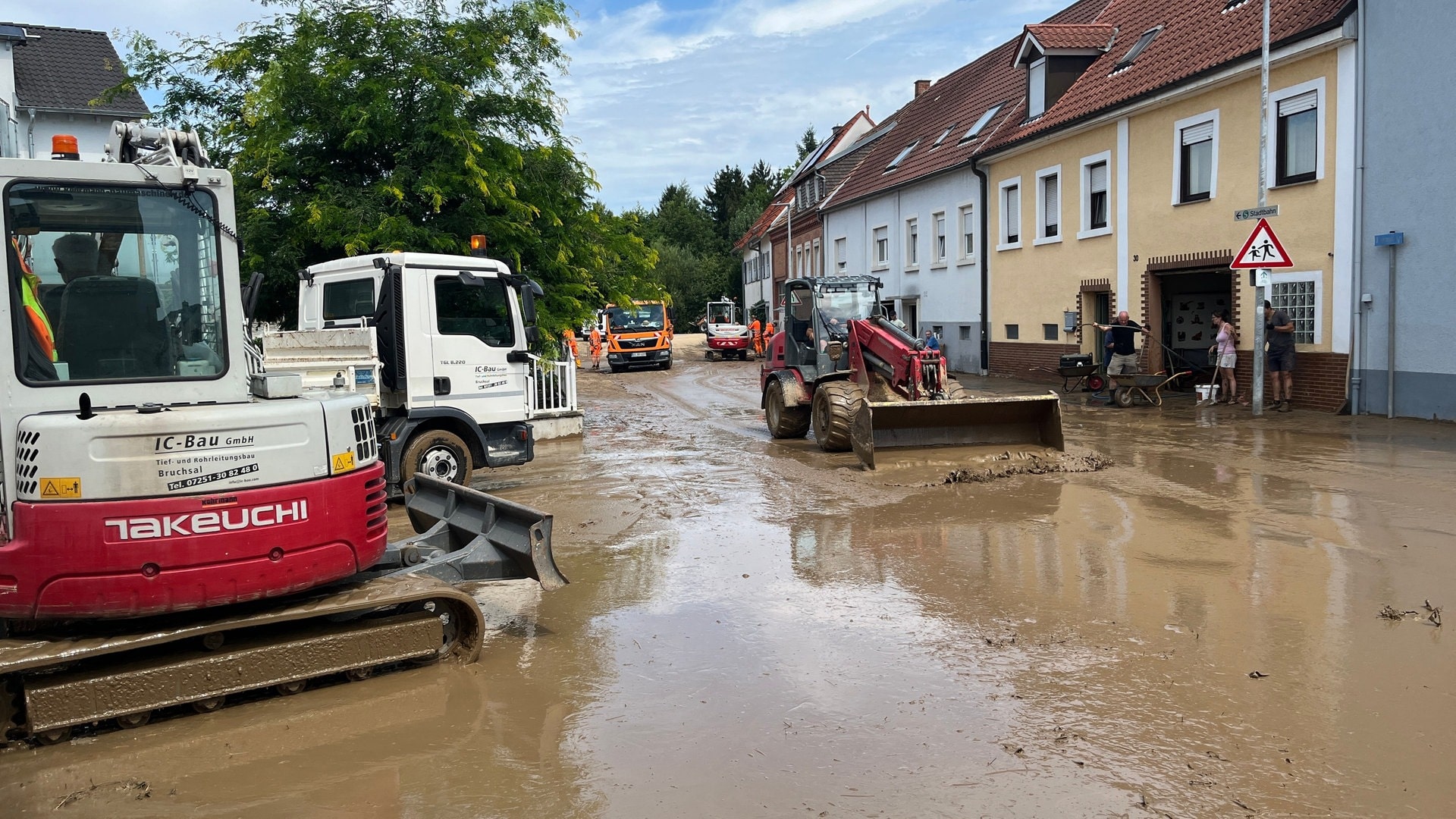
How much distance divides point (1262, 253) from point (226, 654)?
1486 centimetres

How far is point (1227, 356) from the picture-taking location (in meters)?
18.6

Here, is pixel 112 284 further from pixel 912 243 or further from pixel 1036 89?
pixel 912 243

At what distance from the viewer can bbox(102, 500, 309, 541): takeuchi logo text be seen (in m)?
5.00

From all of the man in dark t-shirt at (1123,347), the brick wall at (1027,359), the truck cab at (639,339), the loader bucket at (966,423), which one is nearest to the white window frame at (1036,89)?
the brick wall at (1027,359)

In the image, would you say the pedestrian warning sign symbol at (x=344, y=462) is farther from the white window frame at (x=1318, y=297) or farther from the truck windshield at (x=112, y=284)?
the white window frame at (x=1318, y=297)

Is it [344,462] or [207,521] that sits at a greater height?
[344,462]

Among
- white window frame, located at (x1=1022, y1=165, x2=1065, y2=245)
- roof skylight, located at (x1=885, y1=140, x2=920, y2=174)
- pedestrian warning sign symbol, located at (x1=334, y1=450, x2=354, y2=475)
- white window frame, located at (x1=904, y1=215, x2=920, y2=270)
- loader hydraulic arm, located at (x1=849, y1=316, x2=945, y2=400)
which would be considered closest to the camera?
pedestrian warning sign symbol, located at (x1=334, y1=450, x2=354, y2=475)

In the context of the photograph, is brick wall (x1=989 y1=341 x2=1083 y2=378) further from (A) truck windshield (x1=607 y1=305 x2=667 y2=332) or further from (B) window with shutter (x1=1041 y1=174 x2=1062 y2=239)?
(A) truck windshield (x1=607 y1=305 x2=667 y2=332)

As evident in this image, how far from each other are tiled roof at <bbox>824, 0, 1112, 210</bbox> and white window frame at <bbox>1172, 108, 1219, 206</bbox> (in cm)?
835

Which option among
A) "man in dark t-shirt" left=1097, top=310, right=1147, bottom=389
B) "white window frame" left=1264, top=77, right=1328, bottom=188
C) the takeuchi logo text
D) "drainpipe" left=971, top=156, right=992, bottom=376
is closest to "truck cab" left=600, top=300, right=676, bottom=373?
"drainpipe" left=971, top=156, right=992, bottom=376

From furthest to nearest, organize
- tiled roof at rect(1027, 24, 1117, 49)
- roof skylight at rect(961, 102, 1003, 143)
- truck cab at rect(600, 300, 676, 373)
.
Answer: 1. truck cab at rect(600, 300, 676, 373)
2. roof skylight at rect(961, 102, 1003, 143)
3. tiled roof at rect(1027, 24, 1117, 49)

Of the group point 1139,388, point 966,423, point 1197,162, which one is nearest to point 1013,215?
point 1197,162

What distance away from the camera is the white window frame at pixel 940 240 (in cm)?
3084

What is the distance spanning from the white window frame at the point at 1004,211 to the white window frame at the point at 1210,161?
245 inches
